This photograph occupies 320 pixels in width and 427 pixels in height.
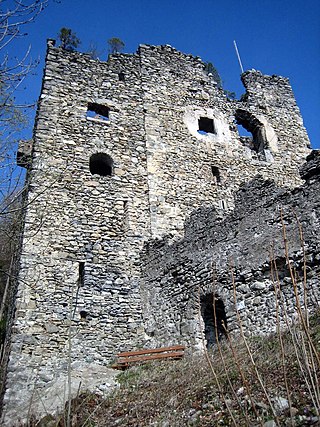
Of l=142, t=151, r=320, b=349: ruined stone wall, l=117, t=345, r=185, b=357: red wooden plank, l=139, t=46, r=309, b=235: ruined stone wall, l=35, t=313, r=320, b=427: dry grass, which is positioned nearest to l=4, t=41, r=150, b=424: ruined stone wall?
l=117, t=345, r=185, b=357: red wooden plank

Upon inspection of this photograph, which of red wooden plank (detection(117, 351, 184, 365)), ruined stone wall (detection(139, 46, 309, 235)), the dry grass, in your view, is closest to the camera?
the dry grass

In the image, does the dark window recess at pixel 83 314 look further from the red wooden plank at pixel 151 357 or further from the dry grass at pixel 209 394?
the dry grass at pixel 209 394

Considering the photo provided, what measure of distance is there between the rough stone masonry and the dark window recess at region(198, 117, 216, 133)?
0.04 m

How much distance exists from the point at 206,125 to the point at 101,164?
4.32 metres

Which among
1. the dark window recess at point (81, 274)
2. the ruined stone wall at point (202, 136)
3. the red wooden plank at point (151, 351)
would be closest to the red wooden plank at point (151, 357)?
the red wooden plank at point (151, 351)

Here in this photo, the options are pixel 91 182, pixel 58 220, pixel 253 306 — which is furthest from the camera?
pixel 91 182

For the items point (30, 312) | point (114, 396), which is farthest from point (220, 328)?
point (30, 312)

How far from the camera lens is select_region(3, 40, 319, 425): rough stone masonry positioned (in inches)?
332

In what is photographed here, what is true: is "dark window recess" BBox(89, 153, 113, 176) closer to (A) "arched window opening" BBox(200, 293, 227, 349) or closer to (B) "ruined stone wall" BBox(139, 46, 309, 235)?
(B) "ruined stone wall" BBox(139, 46, 309, 235)

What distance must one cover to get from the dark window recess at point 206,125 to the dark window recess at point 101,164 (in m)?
4.00

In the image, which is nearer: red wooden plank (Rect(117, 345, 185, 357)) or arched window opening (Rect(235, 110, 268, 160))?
red wooden plank (Rect(117, 345, 185, 357))

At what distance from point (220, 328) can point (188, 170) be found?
521 cm

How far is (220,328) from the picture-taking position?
9367 mm

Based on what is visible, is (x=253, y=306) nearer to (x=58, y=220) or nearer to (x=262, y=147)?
(x=58, y=220)
